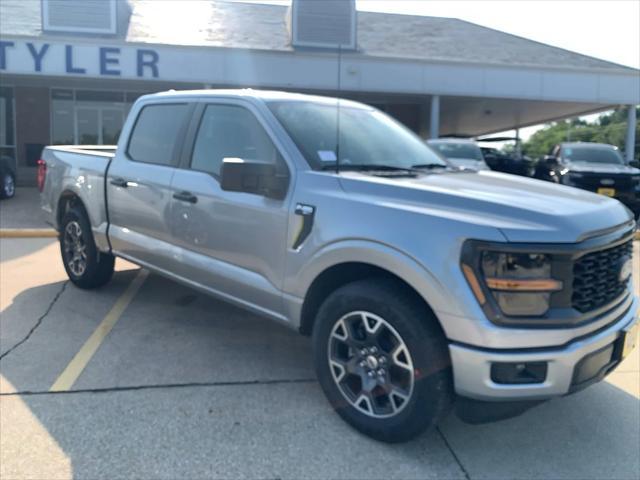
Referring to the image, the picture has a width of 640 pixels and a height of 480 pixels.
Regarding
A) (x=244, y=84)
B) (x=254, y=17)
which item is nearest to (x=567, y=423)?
(x=244, y=84)

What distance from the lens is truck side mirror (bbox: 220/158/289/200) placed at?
355 cm

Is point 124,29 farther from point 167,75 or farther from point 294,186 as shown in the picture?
point 294,186

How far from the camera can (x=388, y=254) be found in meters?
3.04

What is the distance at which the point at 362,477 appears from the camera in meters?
2.93

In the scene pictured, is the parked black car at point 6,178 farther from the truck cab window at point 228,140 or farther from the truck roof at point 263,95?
the truck cab window at point 228,140

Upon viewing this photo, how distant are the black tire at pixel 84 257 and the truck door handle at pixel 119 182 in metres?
0.71

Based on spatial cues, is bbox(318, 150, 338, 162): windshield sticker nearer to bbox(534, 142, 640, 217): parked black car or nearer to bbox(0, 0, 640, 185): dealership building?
bbox(534, 142, 640, 217): parked black car

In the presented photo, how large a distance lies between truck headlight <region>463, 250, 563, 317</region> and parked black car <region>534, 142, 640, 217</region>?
386 inches

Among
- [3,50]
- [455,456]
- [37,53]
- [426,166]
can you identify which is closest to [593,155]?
[426,166]

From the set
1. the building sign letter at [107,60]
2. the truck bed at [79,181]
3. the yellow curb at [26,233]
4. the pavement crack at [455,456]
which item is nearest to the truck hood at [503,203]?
the pavement crack at [455,456]

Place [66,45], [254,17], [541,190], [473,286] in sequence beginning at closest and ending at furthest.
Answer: [473,286] → [541,190] → [66,45] → [254,17]

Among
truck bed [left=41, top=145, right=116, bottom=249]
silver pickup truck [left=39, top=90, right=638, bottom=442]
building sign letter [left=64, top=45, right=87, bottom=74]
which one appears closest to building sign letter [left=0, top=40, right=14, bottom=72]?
building sign letter [left=64, top=45, right=87, bottom=74]

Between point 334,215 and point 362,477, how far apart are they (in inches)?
53.4

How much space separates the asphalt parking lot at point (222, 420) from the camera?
3.01m
